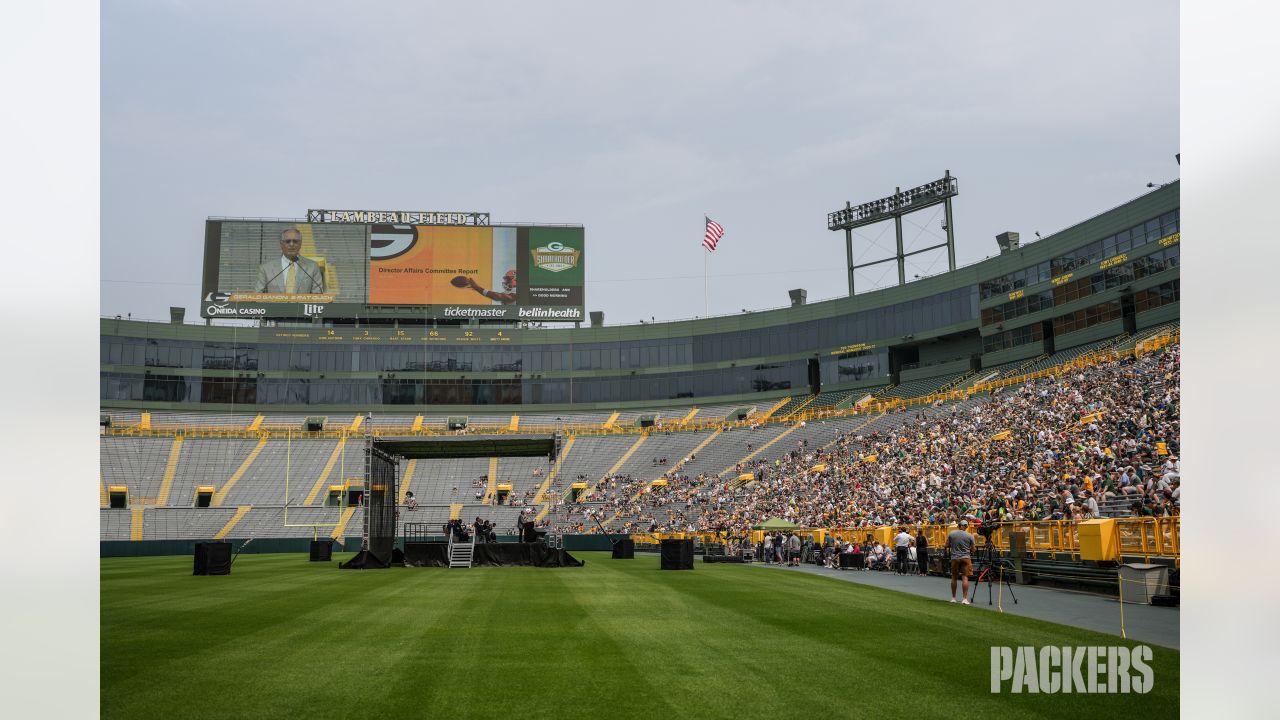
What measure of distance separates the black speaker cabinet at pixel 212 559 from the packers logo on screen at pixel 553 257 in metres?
50.8

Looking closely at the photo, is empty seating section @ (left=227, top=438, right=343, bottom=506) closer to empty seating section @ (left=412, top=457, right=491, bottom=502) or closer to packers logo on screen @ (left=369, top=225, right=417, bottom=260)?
empty seating section @ (left=412, top=457, right=491, bottom=502)

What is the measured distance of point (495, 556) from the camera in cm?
3188

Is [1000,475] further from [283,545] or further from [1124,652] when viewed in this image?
[283,545]

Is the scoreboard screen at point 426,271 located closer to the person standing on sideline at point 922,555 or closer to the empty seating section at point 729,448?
the empty seating section at point 729,448

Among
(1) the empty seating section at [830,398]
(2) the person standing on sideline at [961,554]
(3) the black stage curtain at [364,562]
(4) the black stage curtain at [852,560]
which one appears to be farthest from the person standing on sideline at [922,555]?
(1) the empty seating section at [830,398]

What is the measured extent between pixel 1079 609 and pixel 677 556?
16.6 metres

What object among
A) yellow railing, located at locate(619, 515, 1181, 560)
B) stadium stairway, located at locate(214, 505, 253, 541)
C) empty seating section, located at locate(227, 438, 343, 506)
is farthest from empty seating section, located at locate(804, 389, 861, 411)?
stadium stairway, located at locate(214, 505, 253, 541)

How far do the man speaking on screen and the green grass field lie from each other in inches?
2335

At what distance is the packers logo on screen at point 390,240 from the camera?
247ft

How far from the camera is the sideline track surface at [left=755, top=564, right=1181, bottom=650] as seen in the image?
11758 millimetres

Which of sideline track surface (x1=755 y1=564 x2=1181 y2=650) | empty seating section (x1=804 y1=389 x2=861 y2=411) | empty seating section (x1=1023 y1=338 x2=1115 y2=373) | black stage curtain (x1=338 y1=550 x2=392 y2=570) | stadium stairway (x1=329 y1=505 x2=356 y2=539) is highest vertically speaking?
empty seating section (x1=1023 y1=338 x2=1115 y2=373)

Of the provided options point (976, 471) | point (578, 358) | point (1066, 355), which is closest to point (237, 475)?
point (578, 358)
